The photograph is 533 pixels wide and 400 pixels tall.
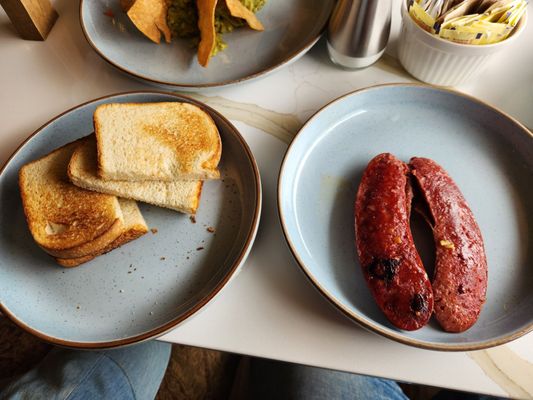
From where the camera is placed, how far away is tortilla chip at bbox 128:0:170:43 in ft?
3.36

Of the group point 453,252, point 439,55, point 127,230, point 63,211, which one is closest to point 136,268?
point 127,230

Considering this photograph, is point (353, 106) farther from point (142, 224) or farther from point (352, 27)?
point (142, 224)

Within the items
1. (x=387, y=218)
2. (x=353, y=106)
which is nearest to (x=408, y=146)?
(x=353, y=106)

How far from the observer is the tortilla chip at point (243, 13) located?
3.42 ft

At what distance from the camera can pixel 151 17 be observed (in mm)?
1060

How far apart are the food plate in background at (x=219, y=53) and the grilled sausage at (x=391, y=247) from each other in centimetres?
40

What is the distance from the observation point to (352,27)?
970 mm

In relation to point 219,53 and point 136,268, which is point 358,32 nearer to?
point 219,53

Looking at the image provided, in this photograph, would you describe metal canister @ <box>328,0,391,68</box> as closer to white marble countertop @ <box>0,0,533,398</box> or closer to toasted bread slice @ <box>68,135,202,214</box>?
white marble countertop @ <box>0,0,533,398</box>

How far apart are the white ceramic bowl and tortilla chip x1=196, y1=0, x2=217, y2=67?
451mm

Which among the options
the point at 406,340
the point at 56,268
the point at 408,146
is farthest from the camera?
the point at 408,146

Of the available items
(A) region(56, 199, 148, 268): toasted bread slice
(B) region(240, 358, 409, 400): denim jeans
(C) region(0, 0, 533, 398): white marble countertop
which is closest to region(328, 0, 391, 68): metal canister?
(C) region(0, 0, 533, 398): white marble countertop

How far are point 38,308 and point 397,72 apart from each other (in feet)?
3.22

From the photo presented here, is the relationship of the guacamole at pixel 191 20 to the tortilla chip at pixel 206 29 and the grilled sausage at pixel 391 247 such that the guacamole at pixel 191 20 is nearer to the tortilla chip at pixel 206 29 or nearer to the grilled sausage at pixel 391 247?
the tortilla chip at pixel 206 29
